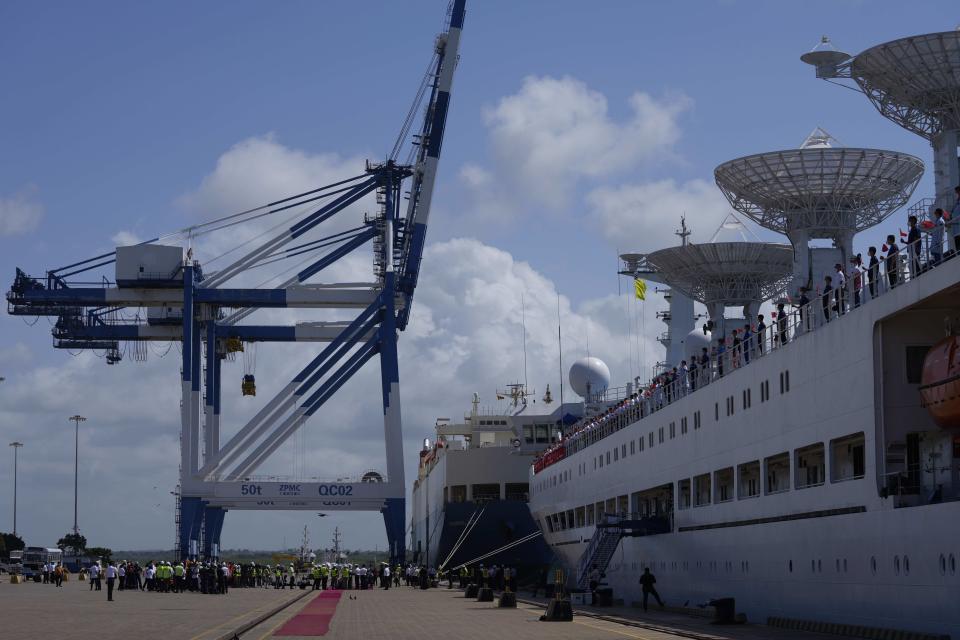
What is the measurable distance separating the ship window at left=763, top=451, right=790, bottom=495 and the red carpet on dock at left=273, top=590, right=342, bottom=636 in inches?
444

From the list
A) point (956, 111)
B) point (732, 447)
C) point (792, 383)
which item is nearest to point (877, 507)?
point (792, 383)

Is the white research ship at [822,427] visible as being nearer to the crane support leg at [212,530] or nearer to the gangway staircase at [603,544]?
the gangway staircase at [603,544]

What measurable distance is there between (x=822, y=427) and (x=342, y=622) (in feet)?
40.0

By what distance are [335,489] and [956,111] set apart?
36.0m

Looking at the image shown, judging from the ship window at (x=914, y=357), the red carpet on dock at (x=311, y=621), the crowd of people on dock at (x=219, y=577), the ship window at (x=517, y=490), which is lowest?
the crowd of people on dock at (x=219, y=577)

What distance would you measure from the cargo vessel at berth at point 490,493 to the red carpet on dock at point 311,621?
83.2 feet

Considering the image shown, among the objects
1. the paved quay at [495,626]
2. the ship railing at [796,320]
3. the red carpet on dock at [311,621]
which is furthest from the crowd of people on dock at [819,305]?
the red carpet on dock at [311,621]

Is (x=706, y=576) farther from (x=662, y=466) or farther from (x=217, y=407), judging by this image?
(x=217, y=407)

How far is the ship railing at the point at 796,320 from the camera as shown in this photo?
923 inches

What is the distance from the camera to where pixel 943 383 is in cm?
2175

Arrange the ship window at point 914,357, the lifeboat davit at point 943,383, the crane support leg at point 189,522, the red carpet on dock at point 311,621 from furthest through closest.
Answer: the crane support leg at point 189,522 → the red carpet on dock at point 311,621 → the ship window at point 914,357 → the lifeboat davit at point 943,383

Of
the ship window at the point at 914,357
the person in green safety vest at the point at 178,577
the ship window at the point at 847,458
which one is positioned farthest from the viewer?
the person in green safety vest at the point at 178,577

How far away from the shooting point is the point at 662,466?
134 feet

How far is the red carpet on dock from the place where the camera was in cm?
2592
